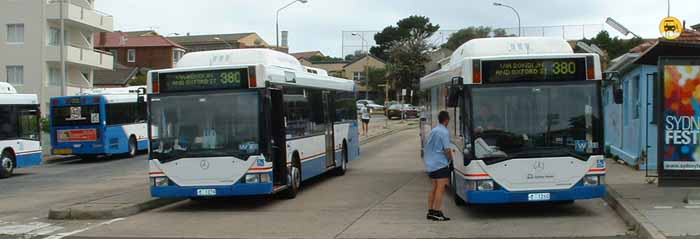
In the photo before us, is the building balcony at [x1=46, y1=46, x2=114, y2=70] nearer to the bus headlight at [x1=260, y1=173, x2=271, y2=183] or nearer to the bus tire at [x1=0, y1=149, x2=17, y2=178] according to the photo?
the bus tire at [x1=0, y1=149, x2=17, y2=178]

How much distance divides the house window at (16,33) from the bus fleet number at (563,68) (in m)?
47.6

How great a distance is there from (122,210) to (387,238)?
5.41 m

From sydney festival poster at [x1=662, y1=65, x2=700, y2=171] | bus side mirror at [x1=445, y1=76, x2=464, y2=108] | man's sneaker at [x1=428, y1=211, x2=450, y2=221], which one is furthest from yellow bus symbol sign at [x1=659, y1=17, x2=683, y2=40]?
man's sneaker at [x1=428, y1=211, x2=450, y2=221]

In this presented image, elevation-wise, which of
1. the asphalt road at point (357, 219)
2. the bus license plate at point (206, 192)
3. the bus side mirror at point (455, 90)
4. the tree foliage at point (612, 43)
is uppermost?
the tree foliage at point (612, 43)

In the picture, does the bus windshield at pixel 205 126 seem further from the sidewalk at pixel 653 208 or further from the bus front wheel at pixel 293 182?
the sidewalk at pixel 653 208

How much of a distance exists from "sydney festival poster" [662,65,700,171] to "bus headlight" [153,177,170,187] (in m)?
8.43

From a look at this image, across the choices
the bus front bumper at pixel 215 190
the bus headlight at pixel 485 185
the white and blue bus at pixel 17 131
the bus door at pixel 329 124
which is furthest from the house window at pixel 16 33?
the bus headlight at pixel 485 185

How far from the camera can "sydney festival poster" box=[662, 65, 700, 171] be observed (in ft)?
42.1

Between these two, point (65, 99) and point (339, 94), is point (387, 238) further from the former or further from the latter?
point (65, 99)

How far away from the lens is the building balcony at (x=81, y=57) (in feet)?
171

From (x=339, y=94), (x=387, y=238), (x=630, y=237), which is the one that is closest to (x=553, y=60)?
(x=630, y=237)

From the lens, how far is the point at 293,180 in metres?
15.4

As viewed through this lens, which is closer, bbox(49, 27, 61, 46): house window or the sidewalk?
the sidewalk

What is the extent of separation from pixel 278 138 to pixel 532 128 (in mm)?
4930
